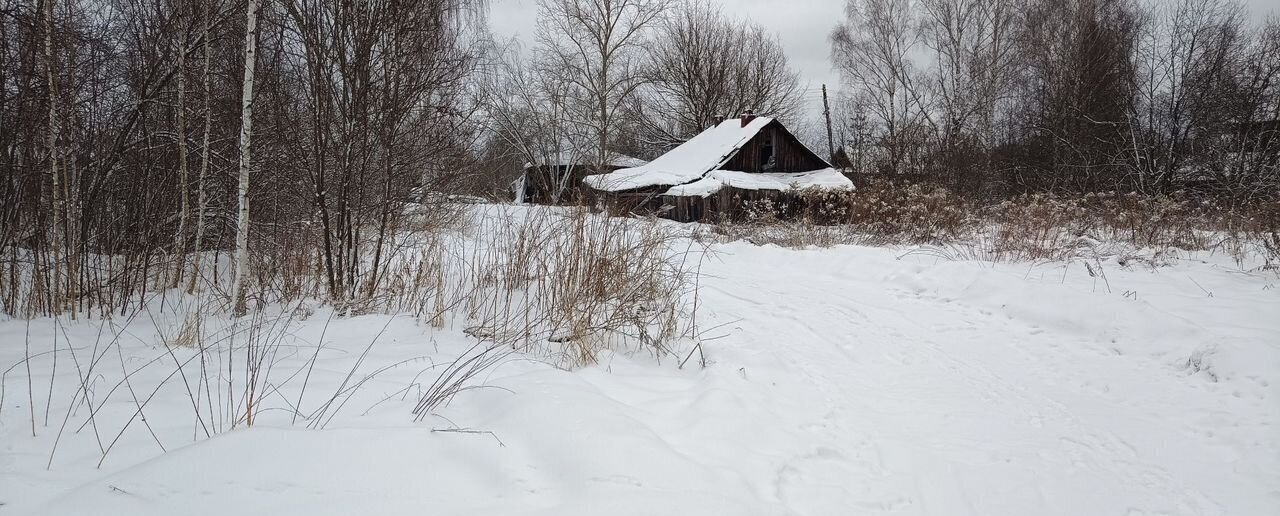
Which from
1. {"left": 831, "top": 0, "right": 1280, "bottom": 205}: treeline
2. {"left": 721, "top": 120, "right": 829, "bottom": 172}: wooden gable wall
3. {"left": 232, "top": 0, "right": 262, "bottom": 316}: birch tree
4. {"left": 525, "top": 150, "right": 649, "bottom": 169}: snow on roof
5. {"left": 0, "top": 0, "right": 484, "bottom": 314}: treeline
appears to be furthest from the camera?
{"left": 525, "top": 150, "right": 649, "bottom": 169}: snow on roof

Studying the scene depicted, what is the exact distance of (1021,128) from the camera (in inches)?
796

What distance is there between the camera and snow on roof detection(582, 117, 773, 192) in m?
21.1

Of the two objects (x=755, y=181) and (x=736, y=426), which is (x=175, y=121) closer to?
(x=736, y=426)

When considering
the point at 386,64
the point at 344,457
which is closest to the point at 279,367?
the point at 344,457

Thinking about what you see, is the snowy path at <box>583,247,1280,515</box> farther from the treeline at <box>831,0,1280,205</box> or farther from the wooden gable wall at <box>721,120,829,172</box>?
the wooden gable wall at <box>721,120,829,172</box>

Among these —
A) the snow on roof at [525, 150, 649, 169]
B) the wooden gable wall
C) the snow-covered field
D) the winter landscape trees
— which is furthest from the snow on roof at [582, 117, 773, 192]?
the snow-covered field

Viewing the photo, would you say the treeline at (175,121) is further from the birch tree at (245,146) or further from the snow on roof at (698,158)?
the snow on roof at (698,158)

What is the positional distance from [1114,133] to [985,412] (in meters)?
19.8

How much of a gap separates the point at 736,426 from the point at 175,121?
21.7 feet

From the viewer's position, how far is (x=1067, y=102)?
18.9 meters

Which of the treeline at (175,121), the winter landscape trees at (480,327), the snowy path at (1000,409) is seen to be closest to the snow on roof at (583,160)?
the winter landscape trees at (480,327)

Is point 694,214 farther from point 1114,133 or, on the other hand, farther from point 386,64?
point 386,64

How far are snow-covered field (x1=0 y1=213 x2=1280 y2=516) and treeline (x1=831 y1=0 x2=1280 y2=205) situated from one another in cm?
826

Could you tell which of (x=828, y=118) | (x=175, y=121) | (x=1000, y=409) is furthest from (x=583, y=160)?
(x=1000, y=409)
